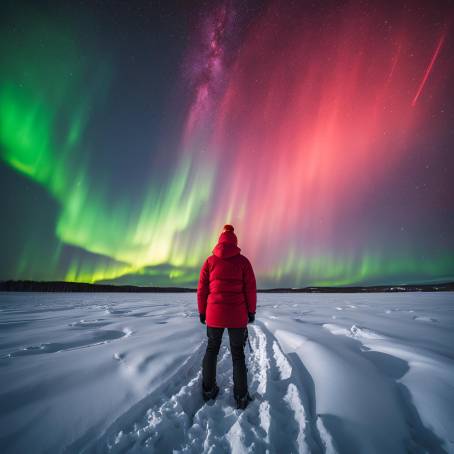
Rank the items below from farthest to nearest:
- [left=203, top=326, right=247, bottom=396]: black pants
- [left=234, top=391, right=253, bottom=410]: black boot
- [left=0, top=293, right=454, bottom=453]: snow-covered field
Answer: [left=203, top=326, right=247, bottom=396]: black pants
[left=234, top=391, right=253, bottom=410]: black boot
[left=0, top=293, right=454, bottom=453]: snow-covered field

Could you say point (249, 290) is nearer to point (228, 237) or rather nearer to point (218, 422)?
point (228, 237)

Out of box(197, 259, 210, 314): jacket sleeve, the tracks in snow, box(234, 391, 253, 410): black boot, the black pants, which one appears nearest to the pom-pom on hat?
box(197, 259, 210, 314): jacket sleeve

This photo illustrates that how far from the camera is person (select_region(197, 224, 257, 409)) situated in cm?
227

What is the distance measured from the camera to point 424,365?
2662mm

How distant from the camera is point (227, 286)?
91.8 inches

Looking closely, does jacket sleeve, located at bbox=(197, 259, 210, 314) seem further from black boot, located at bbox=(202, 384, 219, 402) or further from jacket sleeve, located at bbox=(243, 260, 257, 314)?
black boot, located at bbox=(202, 384, 219, 402)

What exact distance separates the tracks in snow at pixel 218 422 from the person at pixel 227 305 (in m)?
0.18

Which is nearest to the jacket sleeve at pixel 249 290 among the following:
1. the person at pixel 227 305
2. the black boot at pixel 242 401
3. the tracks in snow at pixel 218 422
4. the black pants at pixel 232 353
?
the person at pixel 227 305

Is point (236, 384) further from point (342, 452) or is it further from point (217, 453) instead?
point (342, 452)

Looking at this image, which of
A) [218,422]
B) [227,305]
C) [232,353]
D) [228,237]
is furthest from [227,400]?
[228,237]

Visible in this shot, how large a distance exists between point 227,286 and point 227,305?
19 centimetres

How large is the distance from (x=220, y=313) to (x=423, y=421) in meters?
1.88

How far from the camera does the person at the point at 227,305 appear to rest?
2266mm

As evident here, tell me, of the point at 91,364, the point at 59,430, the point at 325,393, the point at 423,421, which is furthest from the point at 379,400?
the point at 91,364
